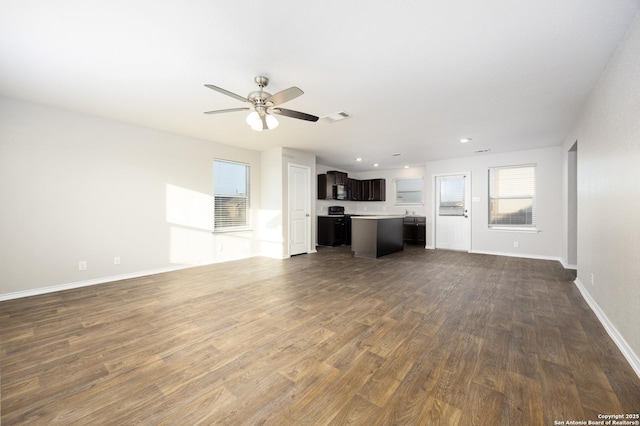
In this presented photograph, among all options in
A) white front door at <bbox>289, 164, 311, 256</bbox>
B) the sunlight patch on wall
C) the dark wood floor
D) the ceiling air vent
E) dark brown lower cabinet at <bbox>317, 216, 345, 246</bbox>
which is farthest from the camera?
dark brown lower cabinet at <bbox>317, 216, 345, 246</bbox>

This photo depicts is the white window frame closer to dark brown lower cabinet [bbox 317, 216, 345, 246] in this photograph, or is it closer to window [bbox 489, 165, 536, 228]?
window [bbox 489, 165, 536, 228]

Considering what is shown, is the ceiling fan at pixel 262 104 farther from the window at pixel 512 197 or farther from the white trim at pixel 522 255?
the white trim at pixel 522 255

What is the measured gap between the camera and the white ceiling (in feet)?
6.02

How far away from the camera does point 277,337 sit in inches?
91.0

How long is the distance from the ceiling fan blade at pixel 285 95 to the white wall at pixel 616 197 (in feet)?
8.59

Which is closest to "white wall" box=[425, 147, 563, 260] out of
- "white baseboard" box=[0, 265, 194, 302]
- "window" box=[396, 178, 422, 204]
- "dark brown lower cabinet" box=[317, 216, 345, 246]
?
"window" box=[396, 178, 422, 204]

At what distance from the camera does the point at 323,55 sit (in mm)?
2340

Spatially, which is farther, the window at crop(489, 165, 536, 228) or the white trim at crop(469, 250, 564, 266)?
the window at crop(489, 165, 536, 228)

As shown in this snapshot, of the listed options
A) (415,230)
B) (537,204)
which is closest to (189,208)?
(415,230)

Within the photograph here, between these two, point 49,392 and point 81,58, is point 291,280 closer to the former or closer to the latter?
point 49,392

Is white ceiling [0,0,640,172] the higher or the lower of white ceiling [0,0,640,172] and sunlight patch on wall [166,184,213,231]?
the higher

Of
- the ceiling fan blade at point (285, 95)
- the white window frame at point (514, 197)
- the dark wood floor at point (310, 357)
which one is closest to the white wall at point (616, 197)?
the dark wood floor at point (310, 357)

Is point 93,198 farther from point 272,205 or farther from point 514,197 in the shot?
point 514,197

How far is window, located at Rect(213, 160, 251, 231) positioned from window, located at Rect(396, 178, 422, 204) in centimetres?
534
